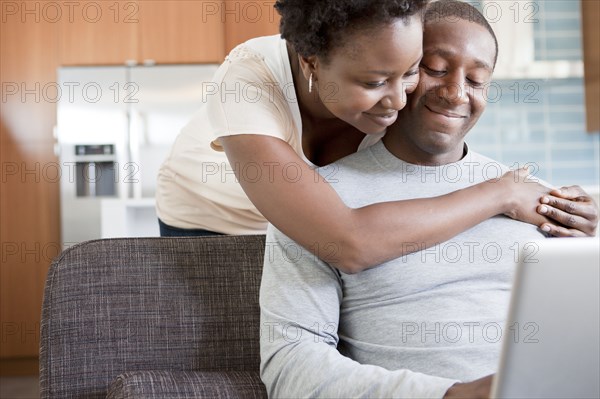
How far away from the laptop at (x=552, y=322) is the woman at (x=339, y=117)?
0.44 m

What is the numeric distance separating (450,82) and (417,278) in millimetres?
328

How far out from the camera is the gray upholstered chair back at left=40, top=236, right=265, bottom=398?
1.38 meters

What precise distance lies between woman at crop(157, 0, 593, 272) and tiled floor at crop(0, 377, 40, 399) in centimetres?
297

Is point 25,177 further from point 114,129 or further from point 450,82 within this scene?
point 450,82

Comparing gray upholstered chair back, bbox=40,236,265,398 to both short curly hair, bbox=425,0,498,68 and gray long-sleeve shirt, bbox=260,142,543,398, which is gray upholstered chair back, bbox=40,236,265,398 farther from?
short curly hair, bbox=425,0,498,68

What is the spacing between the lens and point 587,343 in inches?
31.3

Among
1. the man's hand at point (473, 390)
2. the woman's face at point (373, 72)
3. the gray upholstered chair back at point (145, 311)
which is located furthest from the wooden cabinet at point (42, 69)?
the man's hand at point (473, 390)

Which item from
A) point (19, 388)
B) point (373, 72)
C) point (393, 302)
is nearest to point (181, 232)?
point (393, 302)

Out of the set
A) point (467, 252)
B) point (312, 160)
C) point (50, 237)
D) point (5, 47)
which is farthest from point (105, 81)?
point (467, 252)

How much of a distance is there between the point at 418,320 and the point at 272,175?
1.05ft

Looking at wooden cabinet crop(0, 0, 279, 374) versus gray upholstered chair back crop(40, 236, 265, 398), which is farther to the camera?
wooden cabinet crop(0, 0, 279, 374)

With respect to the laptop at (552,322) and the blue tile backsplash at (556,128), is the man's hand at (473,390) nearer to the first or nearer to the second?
the laptop at (552,322)

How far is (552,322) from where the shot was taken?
2.56 ft

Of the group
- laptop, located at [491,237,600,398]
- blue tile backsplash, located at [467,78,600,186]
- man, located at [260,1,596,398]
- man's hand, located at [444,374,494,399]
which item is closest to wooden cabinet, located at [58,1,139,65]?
blue tile backsplash, located at [467,78,600,186]
